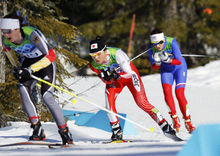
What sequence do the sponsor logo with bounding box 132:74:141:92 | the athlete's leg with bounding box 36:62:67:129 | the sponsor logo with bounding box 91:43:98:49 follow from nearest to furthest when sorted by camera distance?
1. the athlete's leg with bounding box 36:62:67:129
2. the sponsor logo with bounding box 91:43:98:49
3. the sponsor logo with bounding box 132:74:141:92

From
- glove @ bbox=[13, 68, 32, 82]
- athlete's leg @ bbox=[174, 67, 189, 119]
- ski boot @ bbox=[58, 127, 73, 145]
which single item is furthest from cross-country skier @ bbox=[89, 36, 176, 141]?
athlete's leg @ bbox=[174, 67, 189, 119]

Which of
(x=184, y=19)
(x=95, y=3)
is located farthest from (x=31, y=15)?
(x=184, y=19)

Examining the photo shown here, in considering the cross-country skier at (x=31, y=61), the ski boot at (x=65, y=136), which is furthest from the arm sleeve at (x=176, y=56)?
the ski boot at (x=65, y=136)

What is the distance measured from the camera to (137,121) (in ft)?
34.1

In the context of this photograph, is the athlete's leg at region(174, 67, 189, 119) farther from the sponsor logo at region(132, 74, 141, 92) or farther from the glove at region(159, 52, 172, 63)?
the sponsor logo at region(132, 74, 141, 92)

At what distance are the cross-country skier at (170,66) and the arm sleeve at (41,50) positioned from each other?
224 cm

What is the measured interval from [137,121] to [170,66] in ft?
8.95

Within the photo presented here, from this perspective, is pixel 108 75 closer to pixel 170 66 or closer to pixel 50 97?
pixel 50 97

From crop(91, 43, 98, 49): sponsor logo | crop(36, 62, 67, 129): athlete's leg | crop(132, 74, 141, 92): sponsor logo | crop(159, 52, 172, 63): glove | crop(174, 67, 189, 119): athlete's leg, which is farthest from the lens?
crop(174, 67, 189, 119): athlete's leg

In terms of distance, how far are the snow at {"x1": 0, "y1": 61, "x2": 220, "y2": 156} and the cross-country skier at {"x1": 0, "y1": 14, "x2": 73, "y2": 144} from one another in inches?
18.4

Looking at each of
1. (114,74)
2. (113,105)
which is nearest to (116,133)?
(113,105)

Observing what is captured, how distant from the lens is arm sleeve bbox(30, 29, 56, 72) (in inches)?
230

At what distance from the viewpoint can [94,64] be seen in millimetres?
6625

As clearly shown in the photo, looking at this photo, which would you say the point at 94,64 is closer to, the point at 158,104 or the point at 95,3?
the point at 158,104
